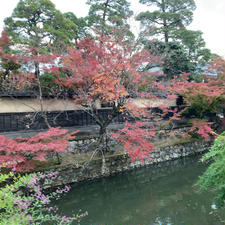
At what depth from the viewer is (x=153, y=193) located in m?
7.25

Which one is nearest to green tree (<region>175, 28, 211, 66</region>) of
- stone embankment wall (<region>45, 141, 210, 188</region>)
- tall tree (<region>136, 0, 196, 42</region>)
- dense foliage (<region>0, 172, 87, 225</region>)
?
tall tree (<region>136, 0, 196, 42</region>)

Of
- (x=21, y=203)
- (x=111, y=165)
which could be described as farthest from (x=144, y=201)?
(x=21, y=203)

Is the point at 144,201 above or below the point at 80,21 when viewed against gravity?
below

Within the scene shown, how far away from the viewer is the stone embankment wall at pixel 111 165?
26.9 ft

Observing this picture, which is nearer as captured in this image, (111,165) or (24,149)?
(24,149)

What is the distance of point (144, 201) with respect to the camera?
6.63m

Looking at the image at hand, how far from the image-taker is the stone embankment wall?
322 inches

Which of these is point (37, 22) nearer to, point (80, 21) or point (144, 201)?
point (80, 21)

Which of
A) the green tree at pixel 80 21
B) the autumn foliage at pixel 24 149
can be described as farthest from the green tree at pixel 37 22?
the autumn foliage at pixel 24 149

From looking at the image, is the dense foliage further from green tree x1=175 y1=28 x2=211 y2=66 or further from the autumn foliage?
green tree x1=175 y1=28 x2=211 y2=66

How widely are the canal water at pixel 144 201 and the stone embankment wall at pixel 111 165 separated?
43 centimetres

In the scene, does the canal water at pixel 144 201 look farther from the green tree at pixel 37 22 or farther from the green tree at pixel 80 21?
the green tree at pixel 80 21

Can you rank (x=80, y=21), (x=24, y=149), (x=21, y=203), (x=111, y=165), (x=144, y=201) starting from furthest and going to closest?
(x=80, y=21) < (x=111, y=165) < (x=144, y=201) < (x=24, y=149) < (x=21, y=203)

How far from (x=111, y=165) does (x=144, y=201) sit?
312 cm
